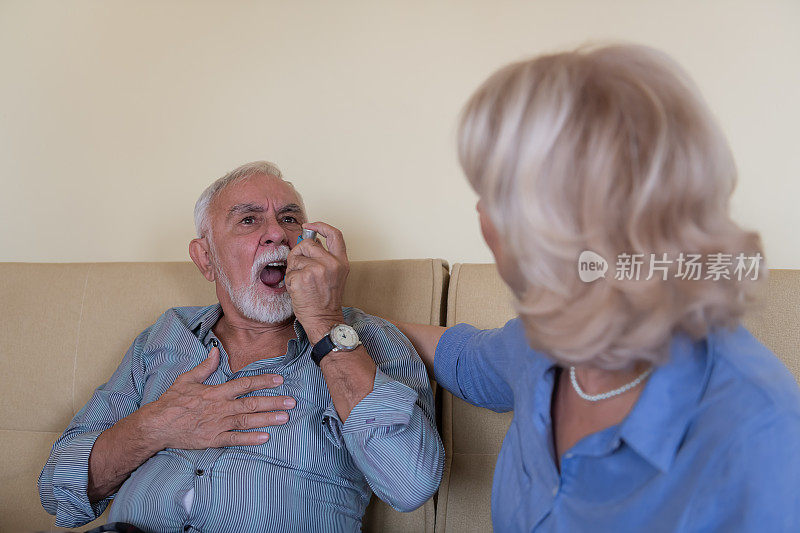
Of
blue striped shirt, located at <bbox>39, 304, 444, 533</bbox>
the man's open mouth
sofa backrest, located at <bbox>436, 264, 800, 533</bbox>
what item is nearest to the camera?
blue striped shirt, located at <bbox>39, 304, 444, 533</bbox>

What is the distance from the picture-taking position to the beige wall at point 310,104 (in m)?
1.72

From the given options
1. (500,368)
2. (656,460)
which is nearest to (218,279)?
(500,368)

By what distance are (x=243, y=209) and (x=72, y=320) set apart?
63 cm

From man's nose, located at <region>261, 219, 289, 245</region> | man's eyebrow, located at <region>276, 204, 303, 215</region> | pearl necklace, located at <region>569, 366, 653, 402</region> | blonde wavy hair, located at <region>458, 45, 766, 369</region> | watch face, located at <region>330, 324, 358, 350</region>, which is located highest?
blonde wavy hair, located at <region>458, 45, 766, 369</region>

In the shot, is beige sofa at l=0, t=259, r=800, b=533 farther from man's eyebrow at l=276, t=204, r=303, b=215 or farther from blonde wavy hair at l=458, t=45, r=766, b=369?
blonde wavy hair at l=458, t=45, r=766, b=369

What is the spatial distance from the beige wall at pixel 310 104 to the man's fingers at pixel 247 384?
0.71 meters

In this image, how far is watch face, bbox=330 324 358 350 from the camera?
49.4 inches

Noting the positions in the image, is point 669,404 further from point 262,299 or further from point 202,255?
point 202,255

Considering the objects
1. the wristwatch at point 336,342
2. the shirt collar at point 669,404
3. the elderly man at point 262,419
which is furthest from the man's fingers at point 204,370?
the shirt collar at point 669,404

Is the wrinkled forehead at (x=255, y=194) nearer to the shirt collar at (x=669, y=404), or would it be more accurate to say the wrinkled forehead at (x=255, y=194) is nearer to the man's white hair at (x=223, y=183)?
the man's white hair at (x=223, y=183)

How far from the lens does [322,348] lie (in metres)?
1.27


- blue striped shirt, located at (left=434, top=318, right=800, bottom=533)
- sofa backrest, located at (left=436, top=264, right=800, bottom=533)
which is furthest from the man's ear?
blue striped shirt, located at (left=434, top=318, right=800, bottom=533)

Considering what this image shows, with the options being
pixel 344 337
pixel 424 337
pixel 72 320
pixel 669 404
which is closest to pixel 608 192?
pixel 669 404

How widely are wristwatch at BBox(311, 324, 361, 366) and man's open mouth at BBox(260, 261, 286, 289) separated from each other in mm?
299
